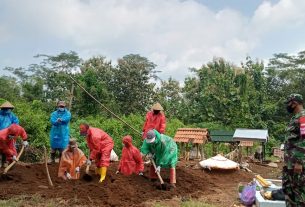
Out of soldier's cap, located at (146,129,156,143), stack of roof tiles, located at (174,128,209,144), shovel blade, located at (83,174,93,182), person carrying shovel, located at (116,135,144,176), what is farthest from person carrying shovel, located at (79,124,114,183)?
stack of roof tiles, located at (174,128,209,144)

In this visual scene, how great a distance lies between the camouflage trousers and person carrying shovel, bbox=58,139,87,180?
167 inches

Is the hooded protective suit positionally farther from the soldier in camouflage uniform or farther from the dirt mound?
the soldier in camouflage uniform

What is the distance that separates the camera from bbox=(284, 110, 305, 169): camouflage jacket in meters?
4.54

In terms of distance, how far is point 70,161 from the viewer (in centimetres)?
777

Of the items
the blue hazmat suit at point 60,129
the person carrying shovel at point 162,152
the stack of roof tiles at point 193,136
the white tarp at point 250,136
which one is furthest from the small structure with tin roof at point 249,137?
the blue hazmat suit at point 60,129

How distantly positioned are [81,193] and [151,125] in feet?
9.91

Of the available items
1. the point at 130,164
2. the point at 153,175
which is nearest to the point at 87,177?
the point at 130,164

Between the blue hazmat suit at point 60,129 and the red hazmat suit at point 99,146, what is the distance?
1.50 meters

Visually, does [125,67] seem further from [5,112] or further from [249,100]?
[5,112]

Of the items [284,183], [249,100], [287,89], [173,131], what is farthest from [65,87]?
[284,183]

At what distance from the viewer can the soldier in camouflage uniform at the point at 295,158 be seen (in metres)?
4.49

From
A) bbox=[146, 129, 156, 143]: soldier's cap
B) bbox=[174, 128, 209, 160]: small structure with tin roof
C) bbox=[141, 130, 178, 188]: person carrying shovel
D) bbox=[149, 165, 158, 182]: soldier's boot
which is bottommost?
bbox=[149, 165, 158, 182]: soldier's boot

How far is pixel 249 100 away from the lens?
2359 cm

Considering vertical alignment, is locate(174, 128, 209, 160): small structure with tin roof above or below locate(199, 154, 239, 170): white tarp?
above
